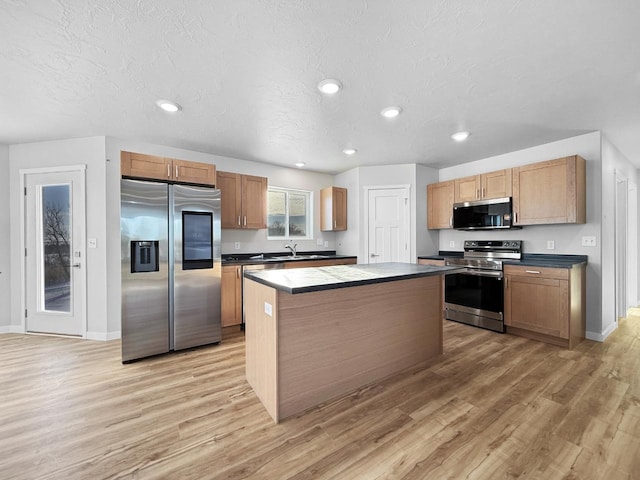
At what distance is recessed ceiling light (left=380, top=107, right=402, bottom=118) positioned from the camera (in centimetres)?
275

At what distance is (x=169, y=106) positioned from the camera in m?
2.66

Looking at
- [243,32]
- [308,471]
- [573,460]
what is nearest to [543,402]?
[573,460]

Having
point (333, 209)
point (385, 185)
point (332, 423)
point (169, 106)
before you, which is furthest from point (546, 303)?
point (169, 106)

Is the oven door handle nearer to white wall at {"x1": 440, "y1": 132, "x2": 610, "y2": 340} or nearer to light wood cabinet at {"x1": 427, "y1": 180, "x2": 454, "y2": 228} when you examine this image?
white wall at {"x1": 440, "y1": 132, "x2": 610, "y2": 340}

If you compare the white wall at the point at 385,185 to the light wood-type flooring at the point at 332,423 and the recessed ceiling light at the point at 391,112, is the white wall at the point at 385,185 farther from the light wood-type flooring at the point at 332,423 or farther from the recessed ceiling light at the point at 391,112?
the light wood-type flooring at the point at 332,423

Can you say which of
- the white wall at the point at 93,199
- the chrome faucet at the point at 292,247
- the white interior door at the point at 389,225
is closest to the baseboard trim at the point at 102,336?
the white wall at the point at 93,199

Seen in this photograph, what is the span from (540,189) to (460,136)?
122 cm

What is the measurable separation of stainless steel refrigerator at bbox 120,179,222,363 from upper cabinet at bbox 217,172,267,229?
2.44 ft

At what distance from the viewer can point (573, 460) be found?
5.14ft

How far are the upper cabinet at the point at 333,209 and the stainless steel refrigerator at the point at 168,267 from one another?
224cm

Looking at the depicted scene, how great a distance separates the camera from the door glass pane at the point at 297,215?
5227 millimetres

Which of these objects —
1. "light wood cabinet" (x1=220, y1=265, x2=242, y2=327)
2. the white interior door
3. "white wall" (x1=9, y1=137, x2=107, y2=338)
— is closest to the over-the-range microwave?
the white interior door

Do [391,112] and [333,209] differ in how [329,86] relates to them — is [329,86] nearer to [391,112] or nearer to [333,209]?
[391,112]

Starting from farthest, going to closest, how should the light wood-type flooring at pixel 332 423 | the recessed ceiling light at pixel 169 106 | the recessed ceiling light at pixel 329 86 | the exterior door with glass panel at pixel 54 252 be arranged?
the exterior door with glass panel at pixel 54 252
the recessed ceiling light at pixel 169 106
the recessed ceiling light at pixel 329 86
the light wood-type flooring at pixel 332 423
